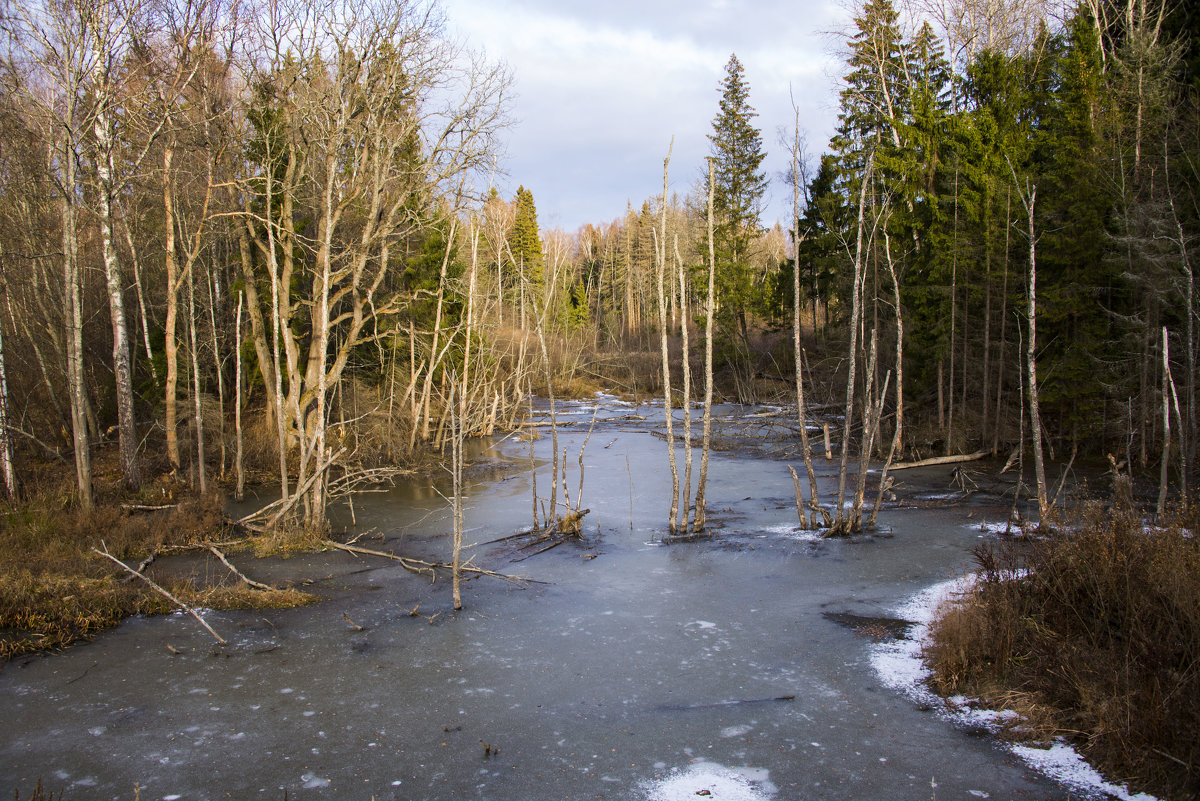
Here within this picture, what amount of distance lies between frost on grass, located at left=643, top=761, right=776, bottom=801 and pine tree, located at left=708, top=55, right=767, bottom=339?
113ft

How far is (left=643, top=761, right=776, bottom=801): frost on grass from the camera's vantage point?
5398 millimetres

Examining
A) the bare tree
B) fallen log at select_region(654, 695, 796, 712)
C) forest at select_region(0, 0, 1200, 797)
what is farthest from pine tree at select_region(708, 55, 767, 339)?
fallen log at select_region(654, 695, 796, 712)

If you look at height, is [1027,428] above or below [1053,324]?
below

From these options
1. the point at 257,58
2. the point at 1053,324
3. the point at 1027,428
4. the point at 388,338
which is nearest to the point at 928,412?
the point at 1027,428

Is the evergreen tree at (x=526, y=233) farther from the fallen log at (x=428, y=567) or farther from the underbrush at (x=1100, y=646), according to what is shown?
the underbrush at (x=1100, y=646)

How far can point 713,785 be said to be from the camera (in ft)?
18.2

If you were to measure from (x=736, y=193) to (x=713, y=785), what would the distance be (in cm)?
3856

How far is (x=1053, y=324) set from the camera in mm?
21031

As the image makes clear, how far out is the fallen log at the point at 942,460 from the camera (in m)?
20.4

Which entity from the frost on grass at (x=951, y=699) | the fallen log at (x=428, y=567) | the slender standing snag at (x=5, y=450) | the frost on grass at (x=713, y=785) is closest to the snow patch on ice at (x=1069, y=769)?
the frost on grass at (x=951, y=699)

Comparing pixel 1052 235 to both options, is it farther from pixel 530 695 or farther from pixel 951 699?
pixel 530 695

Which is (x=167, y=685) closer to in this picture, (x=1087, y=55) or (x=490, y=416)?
(x=490, y=416)

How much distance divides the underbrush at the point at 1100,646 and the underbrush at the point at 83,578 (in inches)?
335

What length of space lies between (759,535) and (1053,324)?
1321 cm
